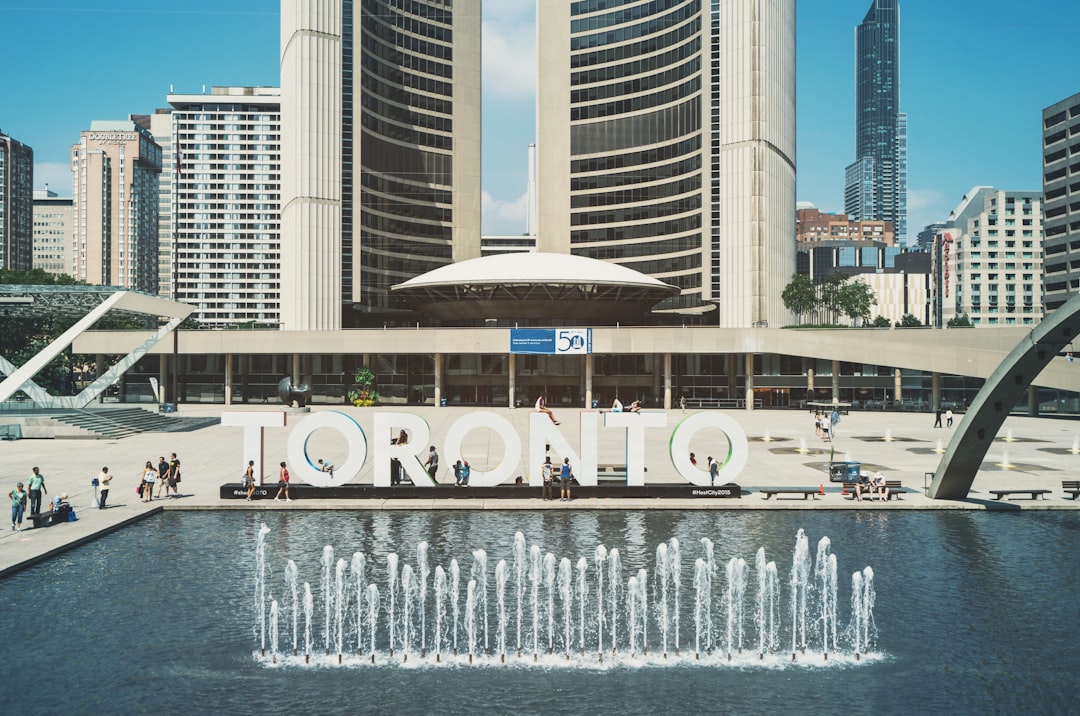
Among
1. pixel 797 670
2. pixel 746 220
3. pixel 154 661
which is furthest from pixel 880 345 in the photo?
pixel 154 661

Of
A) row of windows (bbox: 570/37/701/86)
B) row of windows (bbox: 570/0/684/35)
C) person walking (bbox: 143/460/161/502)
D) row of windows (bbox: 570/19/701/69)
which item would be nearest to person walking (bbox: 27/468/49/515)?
person walking (bbox: 143/460/161/502)

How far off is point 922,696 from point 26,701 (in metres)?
15.9

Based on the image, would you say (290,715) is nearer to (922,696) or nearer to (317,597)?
(317,597)

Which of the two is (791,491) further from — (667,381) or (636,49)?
(636,49)

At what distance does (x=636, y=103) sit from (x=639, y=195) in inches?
520

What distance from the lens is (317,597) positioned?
21000mm

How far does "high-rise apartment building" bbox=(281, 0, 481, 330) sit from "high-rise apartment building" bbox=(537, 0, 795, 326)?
12.7 m

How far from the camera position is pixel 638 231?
124 meters

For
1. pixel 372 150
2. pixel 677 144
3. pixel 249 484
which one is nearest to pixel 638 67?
pixel 677 144

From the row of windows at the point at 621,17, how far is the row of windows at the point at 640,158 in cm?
1936

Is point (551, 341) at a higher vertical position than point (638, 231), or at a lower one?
lower

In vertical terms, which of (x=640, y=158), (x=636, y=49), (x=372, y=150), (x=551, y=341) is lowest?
(x=551, y=341)

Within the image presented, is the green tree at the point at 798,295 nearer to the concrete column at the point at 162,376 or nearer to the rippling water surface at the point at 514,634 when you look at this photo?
the concrete column at the point at 162,376

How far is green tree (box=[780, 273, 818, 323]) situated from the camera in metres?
107
